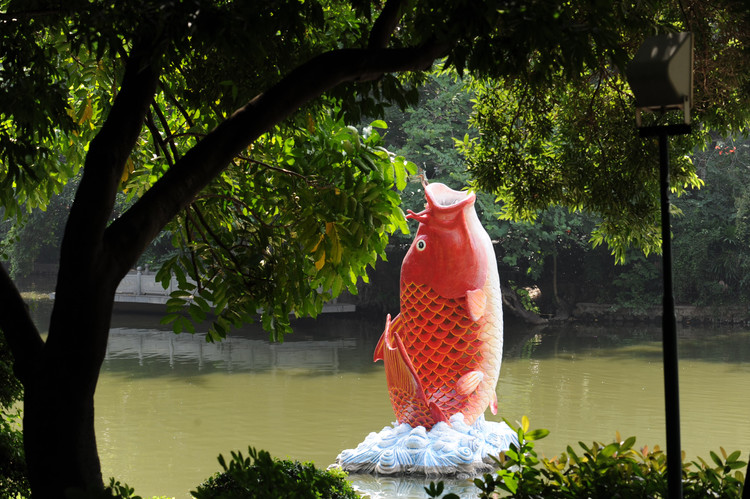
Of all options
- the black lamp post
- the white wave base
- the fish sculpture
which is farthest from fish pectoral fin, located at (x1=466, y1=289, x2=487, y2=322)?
the black lamp post

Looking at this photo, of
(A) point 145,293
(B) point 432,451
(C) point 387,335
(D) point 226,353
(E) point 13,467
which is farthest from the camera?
(A) point 145,293

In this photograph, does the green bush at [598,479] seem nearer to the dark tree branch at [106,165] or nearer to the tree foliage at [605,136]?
the dark tree branch at [106,165]

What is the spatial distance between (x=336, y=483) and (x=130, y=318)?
20850 mm

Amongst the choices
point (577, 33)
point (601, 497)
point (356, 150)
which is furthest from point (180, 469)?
point (577, 33)

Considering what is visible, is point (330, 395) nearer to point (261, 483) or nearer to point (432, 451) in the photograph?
point (432, 451)

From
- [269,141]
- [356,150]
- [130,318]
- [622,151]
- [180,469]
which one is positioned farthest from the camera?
[130,318]

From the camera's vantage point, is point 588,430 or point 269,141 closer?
point 269,141

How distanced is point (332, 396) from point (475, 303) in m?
5.11

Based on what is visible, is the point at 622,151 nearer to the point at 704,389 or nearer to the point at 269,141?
the point at 269,141

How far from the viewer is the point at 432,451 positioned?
8781 millimetres

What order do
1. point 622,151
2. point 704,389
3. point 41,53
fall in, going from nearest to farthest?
point 41,53 → point 622,151 → point 704,389

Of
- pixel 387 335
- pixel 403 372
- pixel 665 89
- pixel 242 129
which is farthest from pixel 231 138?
pixel 387 335

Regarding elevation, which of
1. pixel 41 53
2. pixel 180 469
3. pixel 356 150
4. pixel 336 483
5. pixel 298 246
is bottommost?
pixel 180 469

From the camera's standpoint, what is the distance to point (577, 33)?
2830mm
